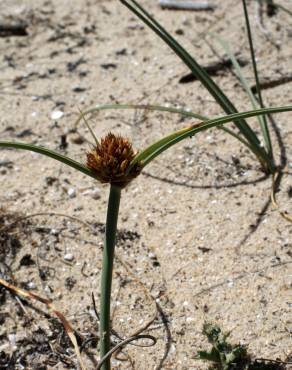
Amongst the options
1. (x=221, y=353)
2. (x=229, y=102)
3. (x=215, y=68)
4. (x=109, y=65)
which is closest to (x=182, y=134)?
(x=221, y=353)

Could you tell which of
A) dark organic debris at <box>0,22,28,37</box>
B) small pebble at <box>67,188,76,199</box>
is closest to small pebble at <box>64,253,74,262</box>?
small pebble at <box>67,188,76,199</box>

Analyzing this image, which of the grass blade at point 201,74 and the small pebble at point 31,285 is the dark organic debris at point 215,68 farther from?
the small pebble at point 31,285

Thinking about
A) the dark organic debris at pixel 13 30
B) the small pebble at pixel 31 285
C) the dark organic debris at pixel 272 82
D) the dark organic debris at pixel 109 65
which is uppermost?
the dark organic debris at pixel 13 30

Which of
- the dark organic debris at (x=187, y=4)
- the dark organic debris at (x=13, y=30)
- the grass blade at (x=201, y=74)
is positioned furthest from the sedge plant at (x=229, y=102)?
the dark organic debris at (x=13, y=30)

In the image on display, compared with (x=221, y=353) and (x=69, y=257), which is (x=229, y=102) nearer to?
(x=69, y=257)

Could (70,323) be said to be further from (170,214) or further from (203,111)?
(203,111)

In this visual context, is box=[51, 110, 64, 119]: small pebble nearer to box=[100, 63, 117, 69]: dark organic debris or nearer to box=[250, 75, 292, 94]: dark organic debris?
box=[100, 63, 117, 69]: dark organic debris
